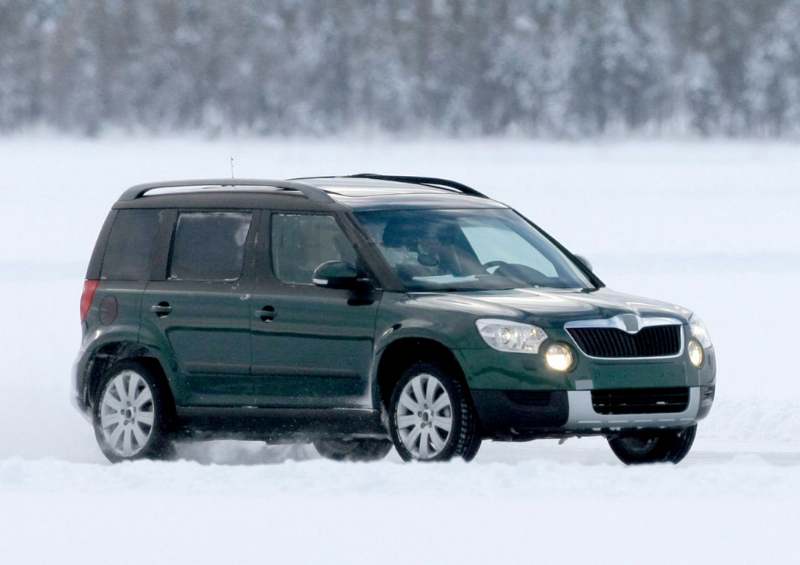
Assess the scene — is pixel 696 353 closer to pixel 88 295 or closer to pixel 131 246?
pixel 131 246

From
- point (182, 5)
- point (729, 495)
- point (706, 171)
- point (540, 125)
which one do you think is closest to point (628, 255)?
point (729, 495)

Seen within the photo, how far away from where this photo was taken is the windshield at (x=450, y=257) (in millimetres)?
9609

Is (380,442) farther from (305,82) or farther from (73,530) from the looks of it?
(305,82)

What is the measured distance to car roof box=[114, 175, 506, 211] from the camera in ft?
32.8

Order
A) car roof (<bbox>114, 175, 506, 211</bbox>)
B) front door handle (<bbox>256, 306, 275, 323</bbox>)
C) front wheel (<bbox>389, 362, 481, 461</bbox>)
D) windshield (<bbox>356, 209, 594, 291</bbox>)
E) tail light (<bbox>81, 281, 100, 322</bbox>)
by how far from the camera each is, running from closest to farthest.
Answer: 1. front wheel (<bbox>389, 362, 481, 461</bbox>)
2. windshield (<bbox>356, 209, 594, 291</bbox>)
3. front door handle (<bbox>256, 306, 275, 323</bbox>)
4. car roof (<bbox>114, 175, 506, 211</bbox>)
5. tail light (<bbox>81, 281, 100, 322</bbox>)

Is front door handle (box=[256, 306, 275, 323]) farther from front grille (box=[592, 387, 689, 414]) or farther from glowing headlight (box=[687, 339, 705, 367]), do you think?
glowing headlight (box=[687, 339, 705, 367])

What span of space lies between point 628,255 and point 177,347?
19701 mm

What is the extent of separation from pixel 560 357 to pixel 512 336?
265 millimetres

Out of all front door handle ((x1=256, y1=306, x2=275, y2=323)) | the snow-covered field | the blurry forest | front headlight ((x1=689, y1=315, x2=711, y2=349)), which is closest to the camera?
the snow-covered field

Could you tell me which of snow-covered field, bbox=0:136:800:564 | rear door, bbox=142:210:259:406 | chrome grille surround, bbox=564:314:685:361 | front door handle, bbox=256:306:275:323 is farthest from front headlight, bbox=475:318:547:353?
rear door, bbox=142:210:259:406

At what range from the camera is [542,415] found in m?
8.88

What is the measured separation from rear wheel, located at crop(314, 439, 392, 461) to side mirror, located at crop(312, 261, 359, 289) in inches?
68.6

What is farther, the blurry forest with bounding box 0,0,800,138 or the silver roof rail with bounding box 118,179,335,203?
the blurry forest with bounding box 0,0,800,138

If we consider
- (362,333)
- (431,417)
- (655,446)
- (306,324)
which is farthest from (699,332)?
(306,324)
